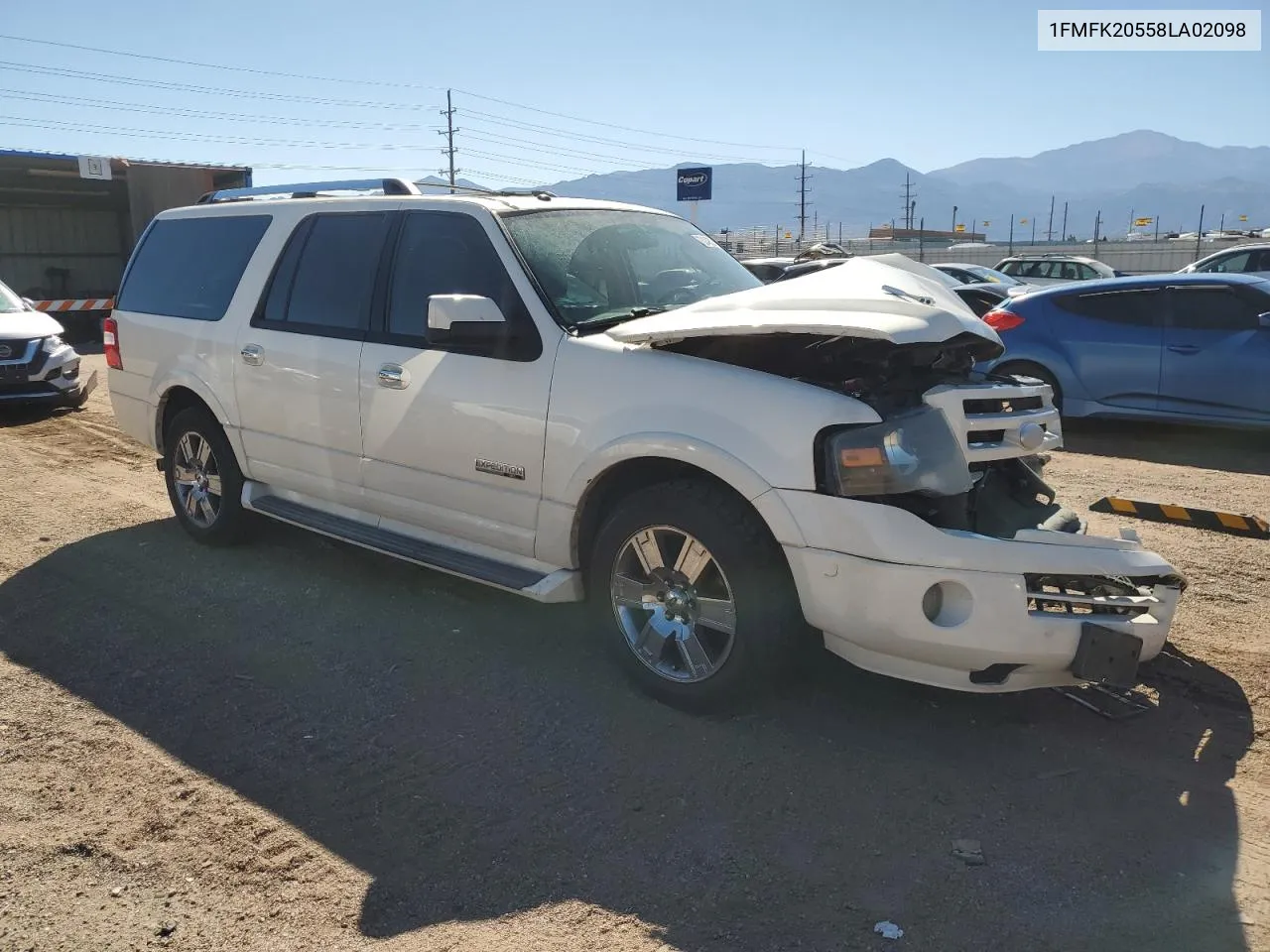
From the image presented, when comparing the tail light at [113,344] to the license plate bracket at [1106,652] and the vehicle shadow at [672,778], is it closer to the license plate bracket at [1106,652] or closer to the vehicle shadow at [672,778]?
the vehicle shadow at [672,778]

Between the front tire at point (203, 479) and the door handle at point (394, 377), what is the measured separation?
5.08 feet

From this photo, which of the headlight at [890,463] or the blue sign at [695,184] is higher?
the blue sign at [695,184]

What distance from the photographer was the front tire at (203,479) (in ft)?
19.0

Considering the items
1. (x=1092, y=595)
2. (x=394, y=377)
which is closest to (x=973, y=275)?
(x=394, y=377)

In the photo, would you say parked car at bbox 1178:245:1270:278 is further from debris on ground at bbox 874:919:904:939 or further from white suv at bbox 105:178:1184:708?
debris on ground at bbox 874:919:904:939

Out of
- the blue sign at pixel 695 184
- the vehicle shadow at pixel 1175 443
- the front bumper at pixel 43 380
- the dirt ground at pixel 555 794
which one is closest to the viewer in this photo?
the dirt ground at pixel 555 794

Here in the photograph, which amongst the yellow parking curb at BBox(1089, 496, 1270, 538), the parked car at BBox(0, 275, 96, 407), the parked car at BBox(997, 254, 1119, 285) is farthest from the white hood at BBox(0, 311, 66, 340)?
the parked car at BBox(997, 254, 1119, 285)

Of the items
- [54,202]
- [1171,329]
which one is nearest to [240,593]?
[1171,329]

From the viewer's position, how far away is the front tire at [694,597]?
11.6 ft

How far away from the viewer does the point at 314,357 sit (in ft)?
16.4

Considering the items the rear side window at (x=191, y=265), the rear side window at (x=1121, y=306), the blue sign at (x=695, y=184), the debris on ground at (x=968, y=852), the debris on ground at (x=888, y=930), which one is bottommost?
the debris on ground at (x=888, y=930)

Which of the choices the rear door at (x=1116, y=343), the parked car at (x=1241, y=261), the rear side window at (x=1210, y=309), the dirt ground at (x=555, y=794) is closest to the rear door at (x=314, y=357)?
the dirt ground at (x=555, y=794)

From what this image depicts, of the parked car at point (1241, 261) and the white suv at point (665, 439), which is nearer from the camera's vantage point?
the white suv at point (665, 439)

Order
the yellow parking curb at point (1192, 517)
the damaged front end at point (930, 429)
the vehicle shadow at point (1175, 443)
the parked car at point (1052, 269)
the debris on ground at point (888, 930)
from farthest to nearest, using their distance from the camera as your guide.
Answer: the parked car at point (1052, 269) < the vehicle shadow at point (1175, 443) < the yellow parking curb at point (1192, 517) < the damaged front end at point (930, 429) < the debris on ground at point (888, 930)
